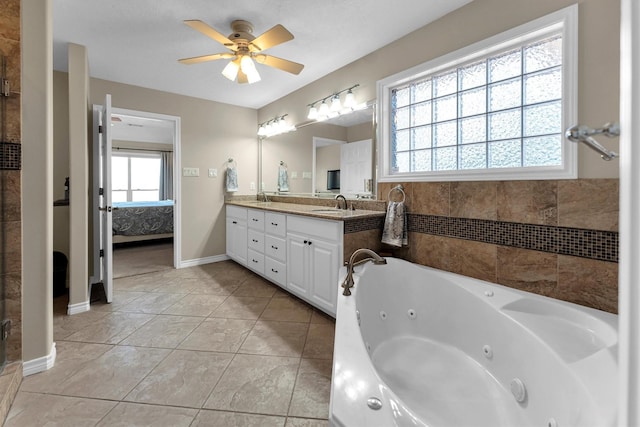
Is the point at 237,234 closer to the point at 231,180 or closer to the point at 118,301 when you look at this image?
the point at 231,180

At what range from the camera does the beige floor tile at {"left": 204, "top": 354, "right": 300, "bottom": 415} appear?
1.52 meters

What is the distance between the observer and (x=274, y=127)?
421 cm

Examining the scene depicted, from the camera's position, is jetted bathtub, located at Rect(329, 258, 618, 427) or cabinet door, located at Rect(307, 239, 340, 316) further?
cabinet door, located at Rect(307, 239, 340, 316)

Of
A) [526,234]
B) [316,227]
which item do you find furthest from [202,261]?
[526,234]

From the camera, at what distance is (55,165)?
10.4 feet

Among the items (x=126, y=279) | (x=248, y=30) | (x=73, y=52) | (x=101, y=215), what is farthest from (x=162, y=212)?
(x=248, y=30)

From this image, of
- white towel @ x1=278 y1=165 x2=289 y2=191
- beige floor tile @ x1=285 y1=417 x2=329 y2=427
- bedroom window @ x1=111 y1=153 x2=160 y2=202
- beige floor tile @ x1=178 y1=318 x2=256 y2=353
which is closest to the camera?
beige floor tile @ x1=285 y1=417 x2=329 y2=427

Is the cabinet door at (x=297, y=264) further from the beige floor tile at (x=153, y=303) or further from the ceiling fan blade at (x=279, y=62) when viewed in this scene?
the ceiling fan blade at (x=279, y=62)

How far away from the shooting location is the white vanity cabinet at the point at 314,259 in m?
2.39

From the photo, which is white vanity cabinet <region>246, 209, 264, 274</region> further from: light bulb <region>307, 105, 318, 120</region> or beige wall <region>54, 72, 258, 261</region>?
light bulb <region>307, 105, 318, 120</region>

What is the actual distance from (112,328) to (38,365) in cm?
57

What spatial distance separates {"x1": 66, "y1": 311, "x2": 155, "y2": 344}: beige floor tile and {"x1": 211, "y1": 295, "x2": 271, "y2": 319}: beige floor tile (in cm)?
57

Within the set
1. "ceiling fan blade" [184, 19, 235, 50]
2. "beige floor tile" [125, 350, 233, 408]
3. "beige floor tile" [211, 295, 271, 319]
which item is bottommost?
"beige floor tile" [125, 350, 233, 408]

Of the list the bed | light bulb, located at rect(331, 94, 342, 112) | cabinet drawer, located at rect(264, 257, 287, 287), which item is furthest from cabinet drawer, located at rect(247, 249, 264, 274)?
the bed
